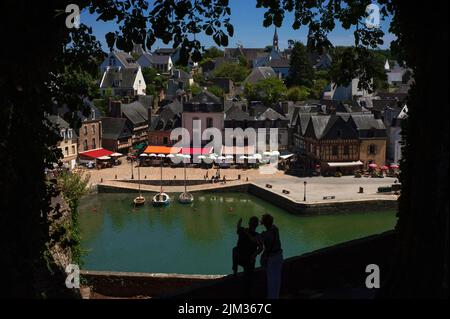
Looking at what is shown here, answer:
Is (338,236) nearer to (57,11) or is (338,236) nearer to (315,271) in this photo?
(315,271)

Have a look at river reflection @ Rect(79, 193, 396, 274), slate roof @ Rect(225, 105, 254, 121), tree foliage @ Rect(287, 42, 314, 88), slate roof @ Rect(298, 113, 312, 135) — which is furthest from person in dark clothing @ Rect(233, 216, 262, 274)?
tree foliage @ Rect(287, 42, 314, 88)

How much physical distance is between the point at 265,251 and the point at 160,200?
2956cm

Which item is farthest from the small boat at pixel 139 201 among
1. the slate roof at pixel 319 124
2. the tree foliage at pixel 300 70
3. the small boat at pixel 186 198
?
the tree foliage at pixel 300 70

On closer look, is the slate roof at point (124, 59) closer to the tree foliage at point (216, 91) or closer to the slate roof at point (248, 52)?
the tree foliage at point (216, 91)

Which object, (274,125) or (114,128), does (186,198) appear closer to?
(274,125)

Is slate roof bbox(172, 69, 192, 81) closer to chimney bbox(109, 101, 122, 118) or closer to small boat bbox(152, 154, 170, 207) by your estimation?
chimney bbox(109, 101, 122, 118)

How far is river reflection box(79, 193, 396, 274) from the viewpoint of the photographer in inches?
953

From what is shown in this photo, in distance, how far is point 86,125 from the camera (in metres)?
45.9

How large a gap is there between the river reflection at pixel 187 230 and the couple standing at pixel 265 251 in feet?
52.3

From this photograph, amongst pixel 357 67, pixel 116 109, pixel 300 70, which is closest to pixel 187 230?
pixel 357 67
